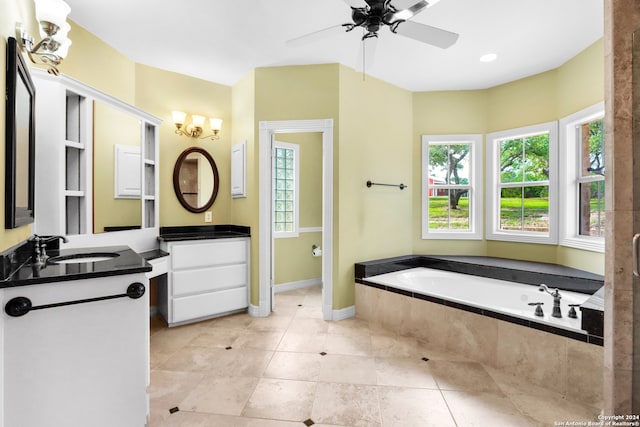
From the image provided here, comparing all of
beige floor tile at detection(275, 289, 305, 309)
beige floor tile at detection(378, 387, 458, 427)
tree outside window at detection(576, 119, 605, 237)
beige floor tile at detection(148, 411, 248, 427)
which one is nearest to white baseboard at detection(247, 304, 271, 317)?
beige floor tile at detection(275, 289, 305, 309)

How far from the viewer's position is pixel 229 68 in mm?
3328

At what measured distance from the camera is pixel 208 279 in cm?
321

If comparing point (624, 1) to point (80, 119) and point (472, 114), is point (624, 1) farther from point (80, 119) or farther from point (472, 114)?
point (80, 119)

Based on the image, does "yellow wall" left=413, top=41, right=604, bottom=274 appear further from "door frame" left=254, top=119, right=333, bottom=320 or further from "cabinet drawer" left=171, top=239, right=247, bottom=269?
"cabinet drawer" left=171, top=239, right=247, bottom=269

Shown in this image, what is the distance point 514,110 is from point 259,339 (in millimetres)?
3833

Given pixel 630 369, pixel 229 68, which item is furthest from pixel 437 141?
pixel 630 369

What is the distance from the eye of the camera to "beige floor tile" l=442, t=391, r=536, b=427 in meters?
1.69

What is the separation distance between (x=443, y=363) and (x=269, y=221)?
83.4 inches

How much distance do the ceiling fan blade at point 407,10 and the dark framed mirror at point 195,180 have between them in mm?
2649

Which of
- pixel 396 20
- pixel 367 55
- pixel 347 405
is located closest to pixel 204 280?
pixel 347 405

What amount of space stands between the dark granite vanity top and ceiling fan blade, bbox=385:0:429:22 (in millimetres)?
2503

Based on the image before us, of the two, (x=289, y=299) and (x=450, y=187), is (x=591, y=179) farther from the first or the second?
(x=289, y=299)

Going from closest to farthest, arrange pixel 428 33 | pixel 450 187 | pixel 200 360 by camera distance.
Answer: pixel 428 33 < pixel 200 360 < pixel 450 187

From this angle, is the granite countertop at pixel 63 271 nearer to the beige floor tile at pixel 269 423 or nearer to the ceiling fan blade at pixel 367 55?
the beige floor tile at pixel 269 423
